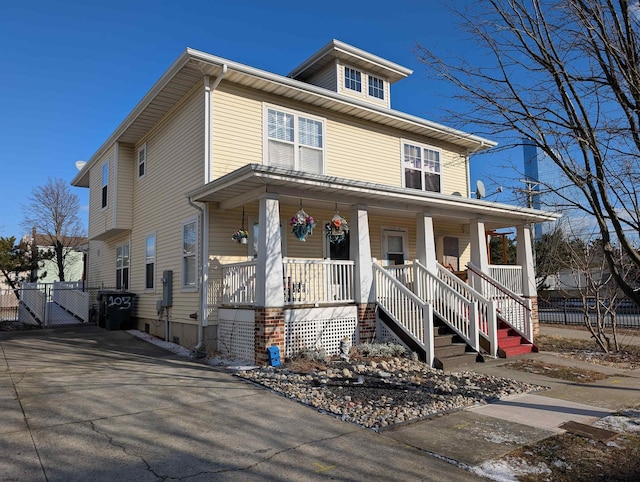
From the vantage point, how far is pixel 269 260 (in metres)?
8.72

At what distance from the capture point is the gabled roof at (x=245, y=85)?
33.5 feet

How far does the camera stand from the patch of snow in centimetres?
407

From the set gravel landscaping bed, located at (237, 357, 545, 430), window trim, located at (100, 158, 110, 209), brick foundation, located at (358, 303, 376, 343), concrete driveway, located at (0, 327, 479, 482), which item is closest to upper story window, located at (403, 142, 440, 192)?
brick foundation, located at (358, 303, 376, 343)

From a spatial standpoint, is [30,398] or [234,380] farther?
[234,380]

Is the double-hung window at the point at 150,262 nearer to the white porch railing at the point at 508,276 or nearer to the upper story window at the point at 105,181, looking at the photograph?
the upper story window at the point at 105,181

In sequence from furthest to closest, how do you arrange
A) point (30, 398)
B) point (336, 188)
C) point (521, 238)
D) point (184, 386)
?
point (521, 238) → point (336, 188) → point (184, 386) → point (30, 398)

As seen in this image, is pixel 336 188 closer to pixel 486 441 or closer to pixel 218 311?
pixel 218 311

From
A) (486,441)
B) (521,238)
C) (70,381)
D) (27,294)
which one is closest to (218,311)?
(70,381)

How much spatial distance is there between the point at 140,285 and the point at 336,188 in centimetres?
792

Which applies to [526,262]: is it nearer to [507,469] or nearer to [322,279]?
[322,279]

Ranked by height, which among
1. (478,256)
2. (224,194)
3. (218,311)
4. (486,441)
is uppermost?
(224,194)

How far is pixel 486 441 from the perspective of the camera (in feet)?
16.2

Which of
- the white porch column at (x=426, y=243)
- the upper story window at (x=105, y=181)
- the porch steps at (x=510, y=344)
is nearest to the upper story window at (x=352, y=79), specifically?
the white porch column at (x=426, y=243)

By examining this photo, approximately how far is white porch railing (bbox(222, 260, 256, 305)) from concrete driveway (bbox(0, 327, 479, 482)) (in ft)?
5.86
